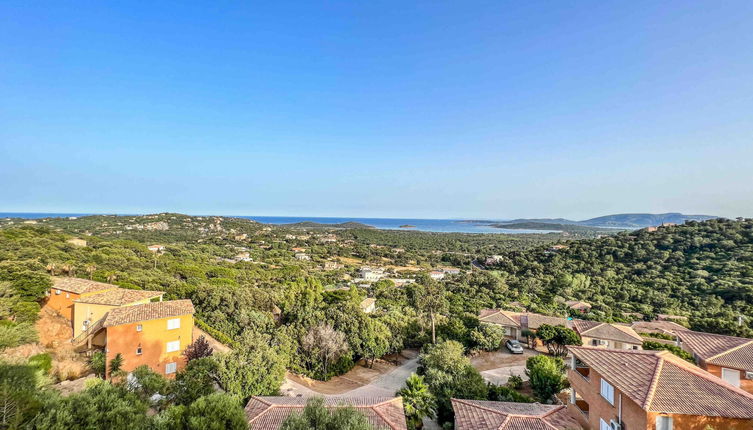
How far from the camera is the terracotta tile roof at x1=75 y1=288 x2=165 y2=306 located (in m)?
21.2

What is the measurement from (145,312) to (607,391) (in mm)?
22972

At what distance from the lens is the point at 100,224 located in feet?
340

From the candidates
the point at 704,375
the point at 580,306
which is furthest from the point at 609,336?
the point at 580,306

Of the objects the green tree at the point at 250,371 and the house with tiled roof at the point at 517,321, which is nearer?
the green tree at the point at 250,371

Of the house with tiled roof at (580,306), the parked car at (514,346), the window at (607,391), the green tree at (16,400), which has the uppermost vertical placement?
the green tree at (16,400)

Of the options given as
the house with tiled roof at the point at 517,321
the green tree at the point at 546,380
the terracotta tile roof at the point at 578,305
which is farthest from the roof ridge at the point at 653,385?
the terracotta tile roof at the point at 578,305

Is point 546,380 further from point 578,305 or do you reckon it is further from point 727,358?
point 578,305

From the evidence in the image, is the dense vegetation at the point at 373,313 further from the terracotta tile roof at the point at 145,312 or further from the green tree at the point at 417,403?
the terracotta tile roof at the point at 145,312

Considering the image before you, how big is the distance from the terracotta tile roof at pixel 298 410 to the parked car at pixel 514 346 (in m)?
15.2

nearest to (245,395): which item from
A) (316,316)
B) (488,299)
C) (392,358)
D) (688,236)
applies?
(316,316)

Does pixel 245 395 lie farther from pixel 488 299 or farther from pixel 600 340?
pixel 488 299

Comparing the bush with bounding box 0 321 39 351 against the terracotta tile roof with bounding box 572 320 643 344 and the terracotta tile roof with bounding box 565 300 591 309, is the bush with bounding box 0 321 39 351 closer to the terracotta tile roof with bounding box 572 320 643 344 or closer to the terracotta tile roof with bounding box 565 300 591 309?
the terracotta tile roof with bounding box 572 320 643 344

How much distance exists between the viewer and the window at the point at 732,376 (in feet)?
44.0

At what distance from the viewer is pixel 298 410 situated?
12203 mm
